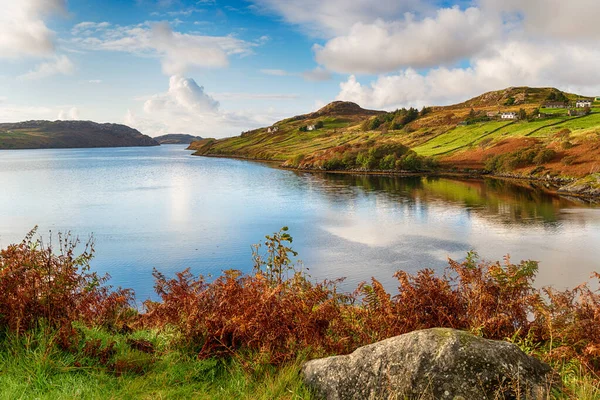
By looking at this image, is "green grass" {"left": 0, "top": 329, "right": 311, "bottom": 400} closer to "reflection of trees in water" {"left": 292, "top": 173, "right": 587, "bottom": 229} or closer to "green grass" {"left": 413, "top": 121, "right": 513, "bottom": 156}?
"reflection of trees in water" {"left": 292, "top": 173, "right": 587, "bottom": 229}

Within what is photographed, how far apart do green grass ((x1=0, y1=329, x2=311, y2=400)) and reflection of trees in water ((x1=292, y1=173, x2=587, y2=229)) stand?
153 feet

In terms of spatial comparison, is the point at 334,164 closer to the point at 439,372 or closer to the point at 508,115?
the point at 508,115

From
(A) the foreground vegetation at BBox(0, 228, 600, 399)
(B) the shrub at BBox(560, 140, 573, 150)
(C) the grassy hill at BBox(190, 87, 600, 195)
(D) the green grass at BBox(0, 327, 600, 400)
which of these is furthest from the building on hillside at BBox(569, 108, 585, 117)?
(D) the green grass at BBox(0, 327, 600, 400)

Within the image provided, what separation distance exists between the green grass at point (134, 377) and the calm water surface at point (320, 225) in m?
18.6

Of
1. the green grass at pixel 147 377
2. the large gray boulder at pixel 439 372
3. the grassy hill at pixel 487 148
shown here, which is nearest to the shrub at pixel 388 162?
the grassy hill at pixel 487 148

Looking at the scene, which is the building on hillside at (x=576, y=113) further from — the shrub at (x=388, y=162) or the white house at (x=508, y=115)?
the shrub at (x=388, y=162)

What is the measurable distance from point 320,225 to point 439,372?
133 ft

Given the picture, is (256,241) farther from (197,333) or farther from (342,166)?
(342,166)

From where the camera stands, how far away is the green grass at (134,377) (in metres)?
6.52

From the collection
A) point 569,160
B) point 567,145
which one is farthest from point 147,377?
point 567,145

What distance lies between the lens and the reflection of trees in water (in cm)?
5144

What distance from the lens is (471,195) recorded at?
70000 mm

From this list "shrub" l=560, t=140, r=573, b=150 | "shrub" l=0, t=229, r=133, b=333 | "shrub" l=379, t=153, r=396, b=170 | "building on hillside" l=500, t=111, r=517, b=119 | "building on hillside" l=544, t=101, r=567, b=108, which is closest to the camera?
"shrub" l=0, t=229, r=133, b=333

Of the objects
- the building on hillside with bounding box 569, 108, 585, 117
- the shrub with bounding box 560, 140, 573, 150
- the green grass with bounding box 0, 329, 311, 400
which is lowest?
the green grass with bounding box 0, 329, 311, 400
